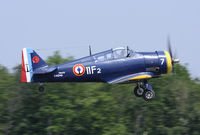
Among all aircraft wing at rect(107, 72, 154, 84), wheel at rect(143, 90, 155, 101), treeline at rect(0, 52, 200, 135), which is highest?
aircraft wing at rect(107, 72, 154, 84)

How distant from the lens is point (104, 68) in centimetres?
1770

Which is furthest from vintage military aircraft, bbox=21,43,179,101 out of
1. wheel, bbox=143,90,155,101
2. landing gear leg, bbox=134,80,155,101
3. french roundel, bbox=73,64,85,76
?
wheel, bbox=143,90,155,101

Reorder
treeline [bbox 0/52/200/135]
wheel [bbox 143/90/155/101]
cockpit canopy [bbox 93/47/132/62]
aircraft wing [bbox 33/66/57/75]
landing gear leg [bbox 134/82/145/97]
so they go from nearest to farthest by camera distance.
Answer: aircraft wing [bbox 33/66/57/75], cockpit canopy [bbox 93/47/132/62], wheel [bbox 143/90/155/101], landing gear leg [bbox 134/82/145/97], treeline [bbox 0/52/200/135]

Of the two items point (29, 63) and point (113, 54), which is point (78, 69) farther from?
point (29, 63)

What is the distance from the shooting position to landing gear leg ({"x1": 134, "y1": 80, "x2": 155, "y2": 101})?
18.4 meters

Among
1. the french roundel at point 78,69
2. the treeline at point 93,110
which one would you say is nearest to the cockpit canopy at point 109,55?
the french roundel at point 78,69

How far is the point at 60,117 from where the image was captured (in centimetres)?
3238

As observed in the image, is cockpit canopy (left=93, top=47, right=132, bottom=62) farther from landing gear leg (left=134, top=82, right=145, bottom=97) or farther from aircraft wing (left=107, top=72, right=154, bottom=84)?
Result: landing gear leg (left=134, top=82, right=145, bottom=97)

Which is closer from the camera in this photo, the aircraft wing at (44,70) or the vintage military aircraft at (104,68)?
the aircraft wing at (44,70)

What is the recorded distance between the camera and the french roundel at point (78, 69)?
57.7ft

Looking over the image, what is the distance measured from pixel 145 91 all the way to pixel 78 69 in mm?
3204

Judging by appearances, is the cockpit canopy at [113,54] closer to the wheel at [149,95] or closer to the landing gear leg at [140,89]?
the landing gear leg at [140,89]

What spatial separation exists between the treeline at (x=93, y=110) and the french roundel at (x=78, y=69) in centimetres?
1485

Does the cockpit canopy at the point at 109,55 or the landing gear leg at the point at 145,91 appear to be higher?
the cockpit canopy at the point at 109,55
